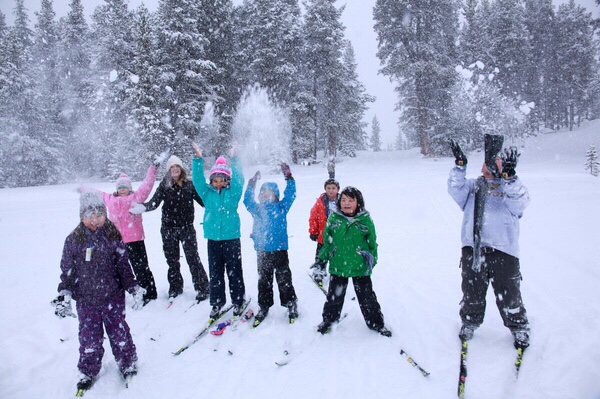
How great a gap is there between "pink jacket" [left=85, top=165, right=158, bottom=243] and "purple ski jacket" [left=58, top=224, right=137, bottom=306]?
1.79 m

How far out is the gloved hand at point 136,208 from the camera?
17.3ft

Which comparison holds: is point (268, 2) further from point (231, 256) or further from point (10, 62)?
point (231, 256)

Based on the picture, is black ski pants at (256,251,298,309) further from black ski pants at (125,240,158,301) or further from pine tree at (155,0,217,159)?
pine tree at (155,0,217,159)

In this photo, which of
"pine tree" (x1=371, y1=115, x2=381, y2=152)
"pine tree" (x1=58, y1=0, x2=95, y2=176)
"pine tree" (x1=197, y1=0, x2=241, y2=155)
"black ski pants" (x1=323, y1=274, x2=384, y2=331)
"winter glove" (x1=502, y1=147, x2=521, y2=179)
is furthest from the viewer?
"pine tree" (x1=371, y1=115, x2=381, y2=152)

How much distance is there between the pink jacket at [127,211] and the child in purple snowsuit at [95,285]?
176 cm

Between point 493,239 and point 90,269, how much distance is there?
14.5ft

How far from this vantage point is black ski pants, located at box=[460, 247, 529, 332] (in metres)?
3.76

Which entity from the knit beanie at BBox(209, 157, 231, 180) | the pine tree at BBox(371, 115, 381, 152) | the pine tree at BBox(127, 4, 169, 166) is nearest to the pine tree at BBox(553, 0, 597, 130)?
the pine tree at BBox(127, 4, 169, 166)

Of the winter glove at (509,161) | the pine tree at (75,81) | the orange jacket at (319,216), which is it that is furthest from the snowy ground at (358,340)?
the pine tree at (75,81)

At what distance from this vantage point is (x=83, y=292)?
12.0ft

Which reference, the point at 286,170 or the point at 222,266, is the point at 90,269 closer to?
the point at 222,266

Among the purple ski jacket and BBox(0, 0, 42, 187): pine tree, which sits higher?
BBox(0, 0, 42, 187): pine tree

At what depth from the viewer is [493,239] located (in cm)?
378

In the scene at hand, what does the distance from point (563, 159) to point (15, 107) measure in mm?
41599
